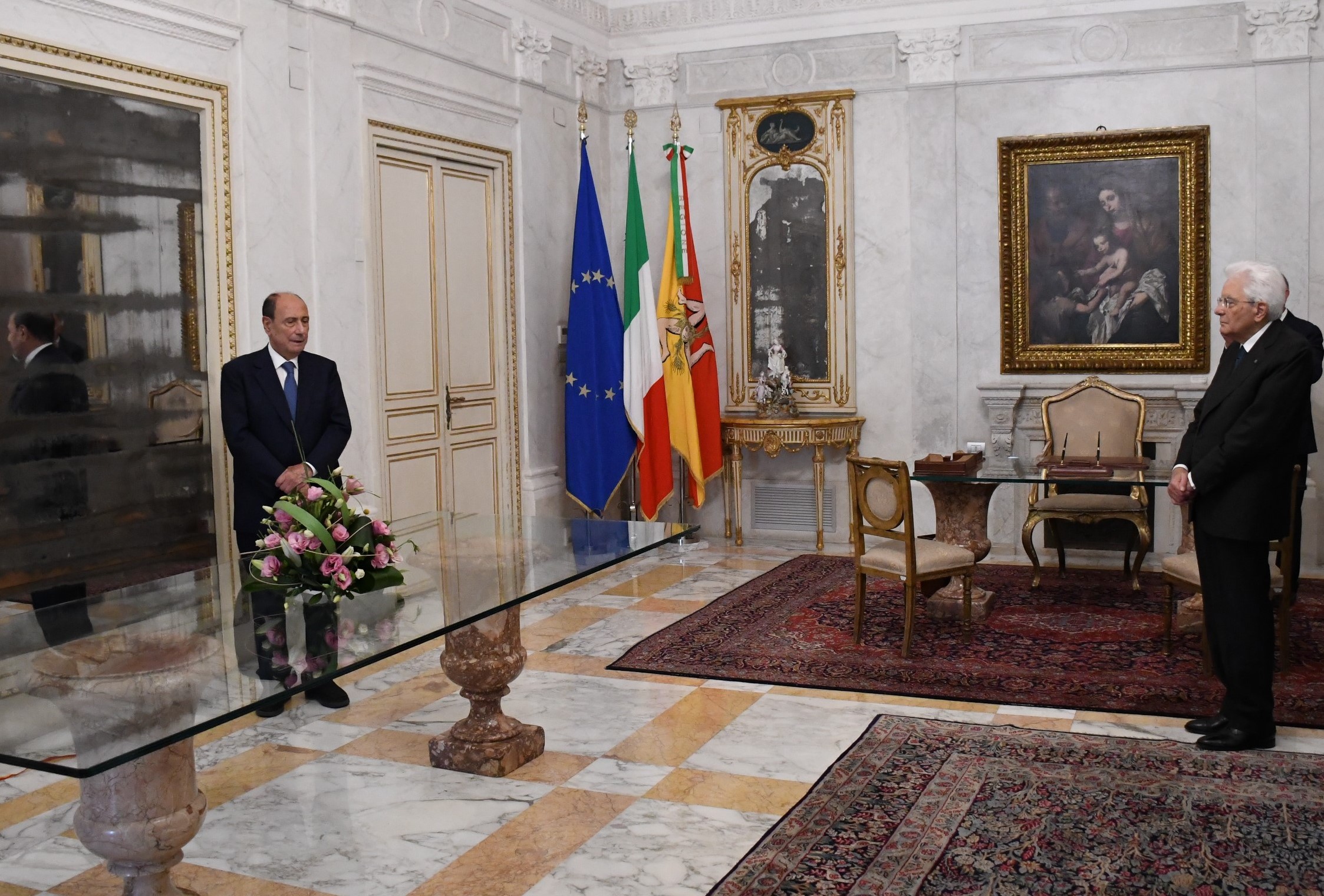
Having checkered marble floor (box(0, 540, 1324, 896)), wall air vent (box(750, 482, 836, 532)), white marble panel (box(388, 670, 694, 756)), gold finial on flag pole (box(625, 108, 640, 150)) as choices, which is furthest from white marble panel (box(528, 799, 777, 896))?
gold finial on flag pole (box(625, 108, 640, 150))

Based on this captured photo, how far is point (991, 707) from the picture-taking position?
516 cm

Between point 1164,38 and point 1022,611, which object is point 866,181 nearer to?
point 1164,38

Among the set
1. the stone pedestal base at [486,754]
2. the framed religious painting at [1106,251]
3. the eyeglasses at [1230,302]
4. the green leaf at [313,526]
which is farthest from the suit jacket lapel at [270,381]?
the framed religious painting at [1106,251]

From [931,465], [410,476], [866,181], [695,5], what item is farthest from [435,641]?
[695,5]

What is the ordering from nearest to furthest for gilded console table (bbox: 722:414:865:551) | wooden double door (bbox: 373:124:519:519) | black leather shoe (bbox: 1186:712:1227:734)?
1. black leather shoe (bbox: 1186:712:1227:734)
2. wooden double door (bbox: 373:124:519:519)
3. gilded console table (bbox: 722:414:865:551)

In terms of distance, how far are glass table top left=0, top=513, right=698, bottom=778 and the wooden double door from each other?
2.94 meters

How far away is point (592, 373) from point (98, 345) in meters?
3.91

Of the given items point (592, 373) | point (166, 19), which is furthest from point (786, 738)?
point (592, 373)

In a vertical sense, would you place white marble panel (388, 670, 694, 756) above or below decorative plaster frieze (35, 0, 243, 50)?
below

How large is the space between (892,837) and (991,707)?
5.06 feet

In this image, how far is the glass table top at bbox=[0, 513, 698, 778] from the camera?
8.02 ft

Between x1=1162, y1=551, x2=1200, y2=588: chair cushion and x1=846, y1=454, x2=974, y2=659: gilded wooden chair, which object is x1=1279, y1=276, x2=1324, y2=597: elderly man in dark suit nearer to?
x1=1162, y1=551, x2=1200, y2=588: chair cushion

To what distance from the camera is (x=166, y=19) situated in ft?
18.1

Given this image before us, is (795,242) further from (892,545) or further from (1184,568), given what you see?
(1184,568)
